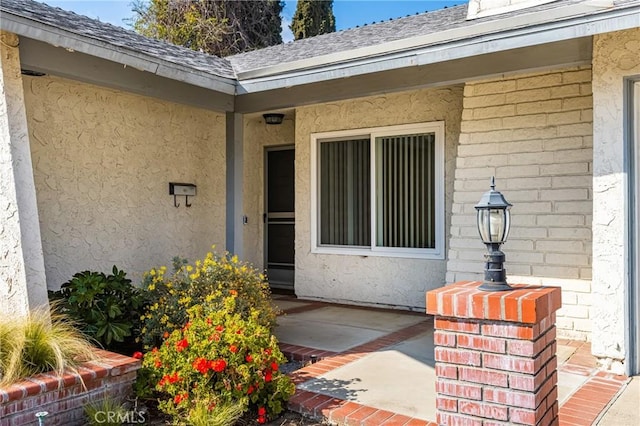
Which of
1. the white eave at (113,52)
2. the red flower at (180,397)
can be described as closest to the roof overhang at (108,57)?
the white eave at (113,52)

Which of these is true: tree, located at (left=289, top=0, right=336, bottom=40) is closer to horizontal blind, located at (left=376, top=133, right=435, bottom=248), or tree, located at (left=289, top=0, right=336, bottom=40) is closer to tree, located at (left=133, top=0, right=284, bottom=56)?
tree, located at (left=133, top=0, right=284, bottom=56)

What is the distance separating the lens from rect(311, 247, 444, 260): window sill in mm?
6656

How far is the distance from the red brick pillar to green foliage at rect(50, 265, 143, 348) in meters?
2.95

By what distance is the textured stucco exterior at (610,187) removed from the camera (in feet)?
13.2

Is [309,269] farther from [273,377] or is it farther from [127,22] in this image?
[127,22]

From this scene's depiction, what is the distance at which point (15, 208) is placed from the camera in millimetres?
3840

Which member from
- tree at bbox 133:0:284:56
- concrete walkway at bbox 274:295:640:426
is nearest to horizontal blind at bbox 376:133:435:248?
concrete walkway at bbox 274:295:640:426

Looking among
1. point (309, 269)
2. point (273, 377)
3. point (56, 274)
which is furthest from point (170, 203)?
point (273, 377)

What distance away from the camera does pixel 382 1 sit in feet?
41.7

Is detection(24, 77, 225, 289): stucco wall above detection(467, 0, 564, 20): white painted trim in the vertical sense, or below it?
below

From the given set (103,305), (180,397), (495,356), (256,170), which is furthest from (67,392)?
(256,170)

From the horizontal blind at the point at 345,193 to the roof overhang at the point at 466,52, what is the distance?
6.47ft

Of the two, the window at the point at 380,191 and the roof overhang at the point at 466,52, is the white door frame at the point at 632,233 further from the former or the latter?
the window at the point at 380,191

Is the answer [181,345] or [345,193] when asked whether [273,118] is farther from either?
[181,345]
